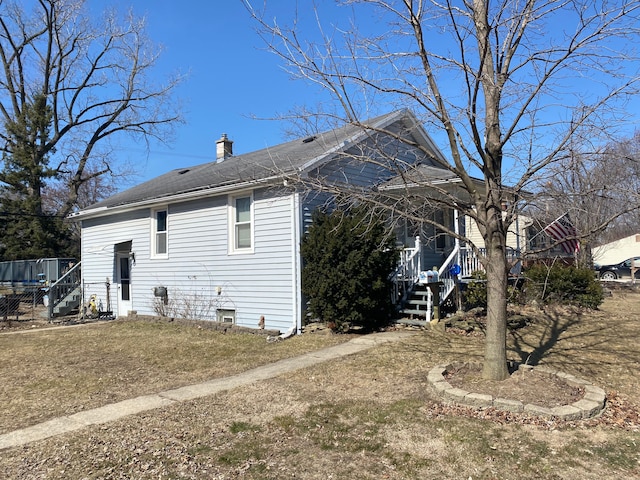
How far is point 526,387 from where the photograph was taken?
17.1 ft

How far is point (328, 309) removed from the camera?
974cm

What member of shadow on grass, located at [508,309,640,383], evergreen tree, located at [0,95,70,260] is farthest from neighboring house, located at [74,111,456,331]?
evergreen tree, located at [0,95,70,260]

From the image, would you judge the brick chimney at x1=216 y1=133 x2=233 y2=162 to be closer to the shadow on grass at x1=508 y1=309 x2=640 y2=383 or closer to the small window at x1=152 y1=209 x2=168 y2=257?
the small window at x1=152 y1=209 x2=168 y2=257

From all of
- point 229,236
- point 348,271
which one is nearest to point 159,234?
point 229,236

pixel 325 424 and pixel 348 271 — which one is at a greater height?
pixel 348 271

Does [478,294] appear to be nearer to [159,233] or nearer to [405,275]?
[405,275]

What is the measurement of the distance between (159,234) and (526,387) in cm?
1189

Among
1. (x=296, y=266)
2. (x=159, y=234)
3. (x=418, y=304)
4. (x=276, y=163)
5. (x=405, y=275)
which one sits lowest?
(x=418, y=304)

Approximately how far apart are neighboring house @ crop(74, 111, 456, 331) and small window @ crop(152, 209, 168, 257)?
0.10ft

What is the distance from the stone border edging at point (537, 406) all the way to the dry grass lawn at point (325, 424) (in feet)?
0.37

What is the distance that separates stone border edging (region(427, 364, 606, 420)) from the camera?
4508 millimetres

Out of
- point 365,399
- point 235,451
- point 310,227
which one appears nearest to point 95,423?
point 235,451

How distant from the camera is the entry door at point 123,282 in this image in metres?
15.9

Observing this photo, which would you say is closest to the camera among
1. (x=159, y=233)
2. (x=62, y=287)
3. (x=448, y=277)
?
(x=448, y=277)
